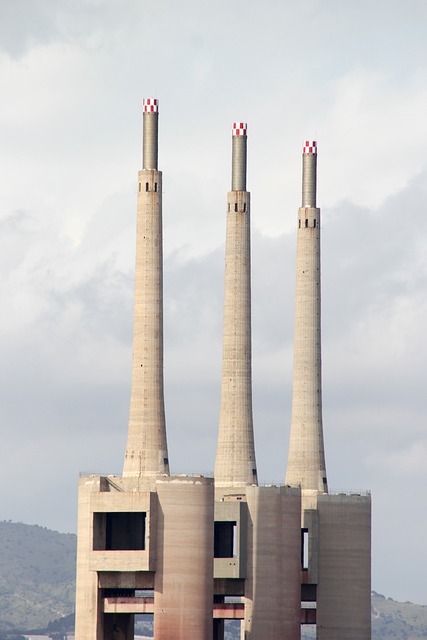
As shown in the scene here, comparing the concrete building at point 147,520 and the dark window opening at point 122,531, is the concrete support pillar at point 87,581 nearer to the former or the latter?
the concrete building at point 147,520

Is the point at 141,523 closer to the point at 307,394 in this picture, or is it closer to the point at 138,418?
the point at 138,418

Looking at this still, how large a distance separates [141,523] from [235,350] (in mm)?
18208

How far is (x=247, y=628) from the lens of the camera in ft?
505

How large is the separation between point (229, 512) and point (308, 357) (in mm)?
19498

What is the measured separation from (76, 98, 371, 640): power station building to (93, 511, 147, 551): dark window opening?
4.4 inches

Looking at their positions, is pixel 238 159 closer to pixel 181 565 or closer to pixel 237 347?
pixel 237 347

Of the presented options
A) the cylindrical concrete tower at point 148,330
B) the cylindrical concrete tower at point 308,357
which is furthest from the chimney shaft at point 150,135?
the cylindrical concrete tower at point 308,357

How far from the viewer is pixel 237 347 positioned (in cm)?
15938

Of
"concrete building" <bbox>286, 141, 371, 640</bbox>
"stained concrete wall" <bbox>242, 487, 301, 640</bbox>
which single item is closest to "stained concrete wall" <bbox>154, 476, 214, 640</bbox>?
"stained concrete wall" <bbox>242, 487, 301, 640</bbox>

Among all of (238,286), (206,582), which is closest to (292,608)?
(206,582)

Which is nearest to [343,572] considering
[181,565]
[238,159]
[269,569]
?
[269,569]

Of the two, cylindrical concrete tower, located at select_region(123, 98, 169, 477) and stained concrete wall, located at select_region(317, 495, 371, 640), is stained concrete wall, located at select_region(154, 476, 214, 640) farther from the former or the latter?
stained concrete wall, located at select_region(317, 495, 371, 640)

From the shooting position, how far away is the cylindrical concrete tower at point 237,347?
513 feet

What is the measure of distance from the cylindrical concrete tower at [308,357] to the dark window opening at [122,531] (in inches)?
733
